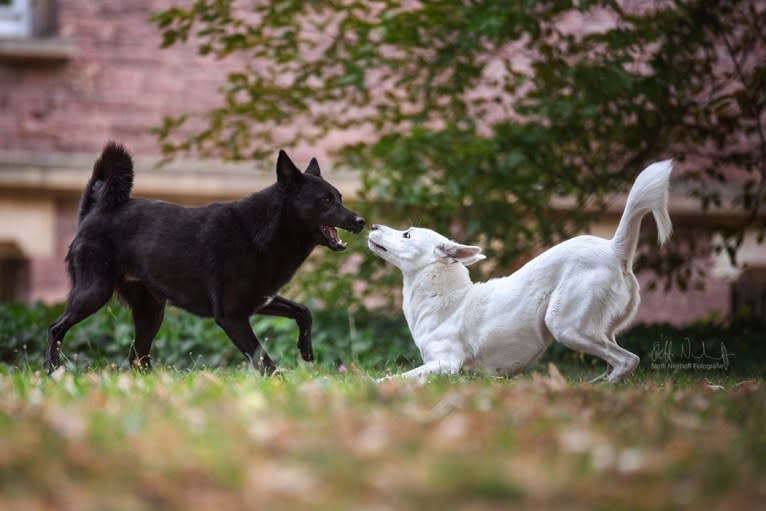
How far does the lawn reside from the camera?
2.33m

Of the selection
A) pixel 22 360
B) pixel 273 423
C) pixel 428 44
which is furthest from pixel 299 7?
pixel 273 423

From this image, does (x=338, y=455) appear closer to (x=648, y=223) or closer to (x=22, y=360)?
(x=22, y=360)

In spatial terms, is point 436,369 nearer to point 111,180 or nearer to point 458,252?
point 458,252

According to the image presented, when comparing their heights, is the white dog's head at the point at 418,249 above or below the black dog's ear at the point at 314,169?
below

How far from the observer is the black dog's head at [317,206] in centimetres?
566

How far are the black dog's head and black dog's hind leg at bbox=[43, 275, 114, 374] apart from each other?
114 centimetres

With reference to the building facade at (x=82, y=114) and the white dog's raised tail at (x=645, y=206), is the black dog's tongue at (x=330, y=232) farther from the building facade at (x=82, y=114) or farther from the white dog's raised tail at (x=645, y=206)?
the building facade at (x=82, y=114)

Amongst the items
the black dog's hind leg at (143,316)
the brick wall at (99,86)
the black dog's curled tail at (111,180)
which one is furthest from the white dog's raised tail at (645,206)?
the brick wall at (99,86)

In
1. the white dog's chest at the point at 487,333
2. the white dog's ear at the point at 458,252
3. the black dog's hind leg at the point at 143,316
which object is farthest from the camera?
the black dog's hind leg at the point at 143,316

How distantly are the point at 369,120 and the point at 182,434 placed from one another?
20.6 ft

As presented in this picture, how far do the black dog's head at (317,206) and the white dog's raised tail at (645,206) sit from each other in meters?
1.42

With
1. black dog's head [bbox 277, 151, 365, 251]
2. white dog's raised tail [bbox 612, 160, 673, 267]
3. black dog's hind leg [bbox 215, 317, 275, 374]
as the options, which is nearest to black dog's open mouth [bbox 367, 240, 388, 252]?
black dog's head [bbox 277, 151, 365, 251]

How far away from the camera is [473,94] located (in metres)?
11.9

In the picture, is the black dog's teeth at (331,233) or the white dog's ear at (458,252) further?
the black dog's teeth at (331,233)
